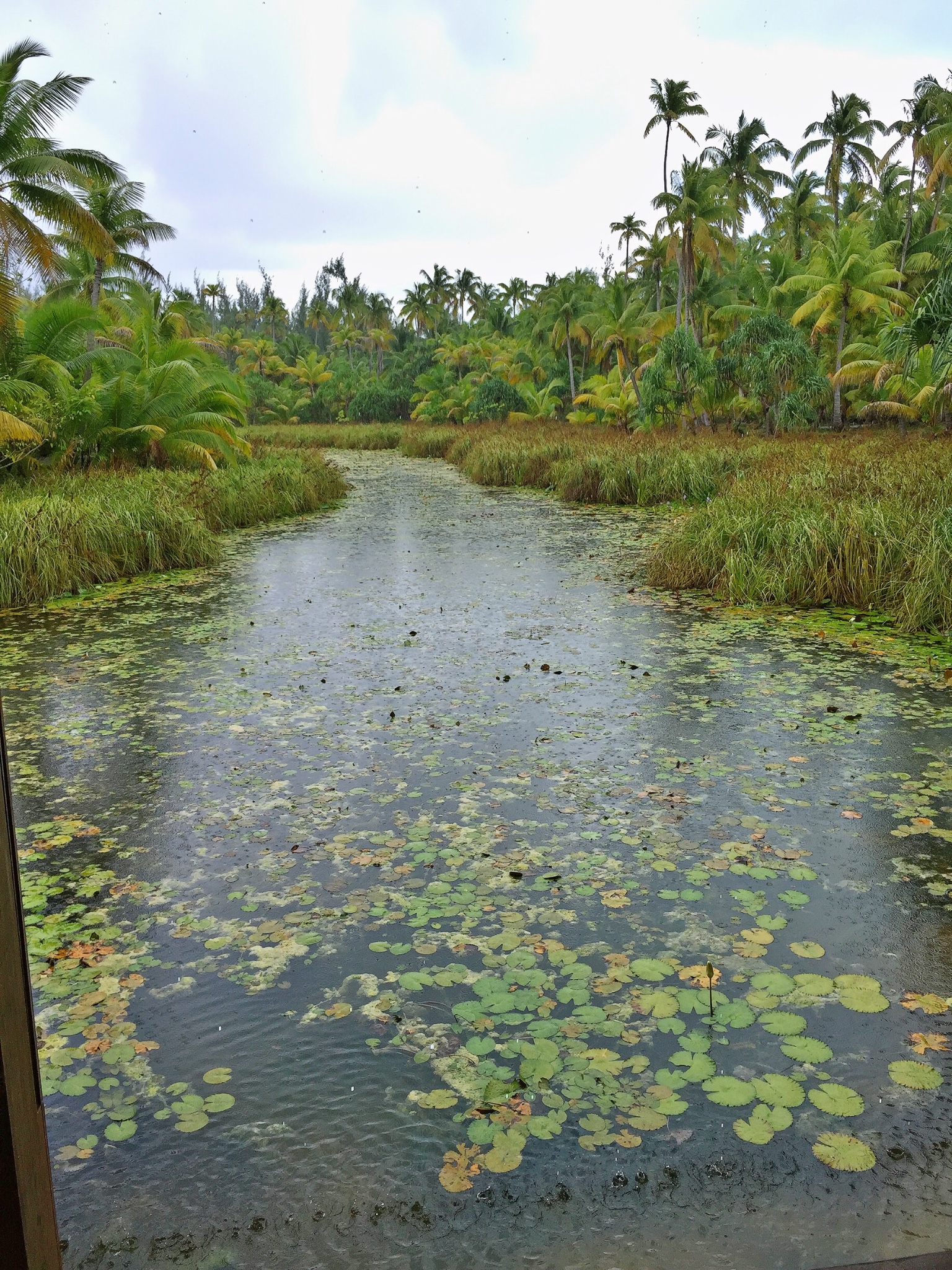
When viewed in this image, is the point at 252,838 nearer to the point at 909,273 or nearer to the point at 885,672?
the point at 885,672

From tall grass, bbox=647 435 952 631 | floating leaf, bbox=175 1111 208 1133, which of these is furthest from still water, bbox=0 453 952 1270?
tall grass, bbox=647 435 952 631

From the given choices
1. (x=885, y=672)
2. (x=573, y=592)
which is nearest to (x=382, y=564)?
(x=573, y=592)

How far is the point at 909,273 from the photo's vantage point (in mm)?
29750

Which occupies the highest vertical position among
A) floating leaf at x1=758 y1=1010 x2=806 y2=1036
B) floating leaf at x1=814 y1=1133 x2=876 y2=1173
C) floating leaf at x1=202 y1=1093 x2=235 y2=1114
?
floating leaf at x1=202 y1=1093 x2=235 y2=1114

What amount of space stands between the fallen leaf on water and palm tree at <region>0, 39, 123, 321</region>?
46.4 ft

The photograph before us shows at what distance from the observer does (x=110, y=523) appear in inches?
434

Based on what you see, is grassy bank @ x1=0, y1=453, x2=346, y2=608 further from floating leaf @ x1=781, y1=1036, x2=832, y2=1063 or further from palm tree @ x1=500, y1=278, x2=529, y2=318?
palm tree @ x1=500, y1=278, x2=529, y2=318

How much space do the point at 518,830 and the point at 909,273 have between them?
3100cm

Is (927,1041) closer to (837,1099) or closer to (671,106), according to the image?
(837,1099)

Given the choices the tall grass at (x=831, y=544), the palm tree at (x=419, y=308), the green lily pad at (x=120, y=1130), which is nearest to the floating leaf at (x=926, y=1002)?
the green lily pad at (x=120, y=1130)

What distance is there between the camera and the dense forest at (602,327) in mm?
14008

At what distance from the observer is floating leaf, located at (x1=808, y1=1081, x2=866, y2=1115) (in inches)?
98.3

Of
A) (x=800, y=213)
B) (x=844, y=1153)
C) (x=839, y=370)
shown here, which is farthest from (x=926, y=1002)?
(x=800, y=213)

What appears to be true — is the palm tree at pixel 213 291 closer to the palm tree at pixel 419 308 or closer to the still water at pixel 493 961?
the palm tree at pixel 419 308
